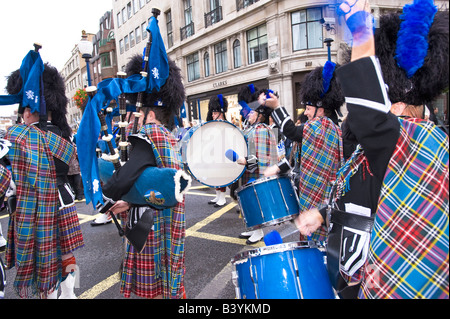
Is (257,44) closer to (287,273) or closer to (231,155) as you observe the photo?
(231,155)

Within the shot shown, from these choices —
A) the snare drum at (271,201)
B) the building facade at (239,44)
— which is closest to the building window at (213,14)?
the building facade at (239,44)

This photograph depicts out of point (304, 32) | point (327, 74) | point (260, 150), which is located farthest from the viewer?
point (304, 32)

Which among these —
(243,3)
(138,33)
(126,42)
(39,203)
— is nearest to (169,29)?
(138,33)

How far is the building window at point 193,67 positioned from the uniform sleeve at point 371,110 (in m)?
21.0

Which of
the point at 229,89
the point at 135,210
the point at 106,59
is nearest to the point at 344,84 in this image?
the point at 135,210

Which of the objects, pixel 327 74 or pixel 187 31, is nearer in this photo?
pixel 327 74

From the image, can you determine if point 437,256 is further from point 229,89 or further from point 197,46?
point 197,46

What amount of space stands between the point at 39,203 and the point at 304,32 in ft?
47.4

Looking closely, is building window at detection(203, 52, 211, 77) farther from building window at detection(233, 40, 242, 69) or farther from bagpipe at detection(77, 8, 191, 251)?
bagpipe at detection(77, 8, 191, 251)

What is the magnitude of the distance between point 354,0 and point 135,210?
175cm

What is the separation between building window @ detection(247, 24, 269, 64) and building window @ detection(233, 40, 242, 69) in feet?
2.83

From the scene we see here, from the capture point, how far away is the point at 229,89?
18188 mm

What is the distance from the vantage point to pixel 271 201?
286 cm

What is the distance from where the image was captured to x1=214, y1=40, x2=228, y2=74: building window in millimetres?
18406
